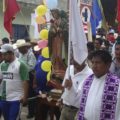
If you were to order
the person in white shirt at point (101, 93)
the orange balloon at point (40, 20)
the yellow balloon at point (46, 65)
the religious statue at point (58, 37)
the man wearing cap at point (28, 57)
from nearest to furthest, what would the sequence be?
the person in white shirt at point (101, 93), the religious statue at point (58, 37), the yellow balloon at point (46, 65), the orange balloon at point (40, 20), the man wearing cap at point (28, 57)

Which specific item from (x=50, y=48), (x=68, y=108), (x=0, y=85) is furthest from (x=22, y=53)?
(x=68, y=108)

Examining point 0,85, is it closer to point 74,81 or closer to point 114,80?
point 74,81

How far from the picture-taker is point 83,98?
466 centimetres

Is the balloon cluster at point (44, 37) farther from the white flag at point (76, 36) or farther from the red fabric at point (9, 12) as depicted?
the white flag at point (76, 36)

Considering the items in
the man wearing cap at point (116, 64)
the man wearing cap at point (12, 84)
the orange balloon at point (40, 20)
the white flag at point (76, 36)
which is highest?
the orange balloon at point (40, 20)

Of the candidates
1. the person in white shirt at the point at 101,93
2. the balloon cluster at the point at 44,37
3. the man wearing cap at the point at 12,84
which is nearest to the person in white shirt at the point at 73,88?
the person in white shirt at the point at 101,93

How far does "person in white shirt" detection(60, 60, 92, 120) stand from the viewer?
5409mm

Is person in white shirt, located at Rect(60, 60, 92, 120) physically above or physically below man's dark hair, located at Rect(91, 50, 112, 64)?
below

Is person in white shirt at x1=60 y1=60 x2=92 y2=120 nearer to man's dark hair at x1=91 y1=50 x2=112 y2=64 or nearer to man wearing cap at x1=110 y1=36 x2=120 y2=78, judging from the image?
man wearing cap at x1=110 y1=36 x2=120 y2=78

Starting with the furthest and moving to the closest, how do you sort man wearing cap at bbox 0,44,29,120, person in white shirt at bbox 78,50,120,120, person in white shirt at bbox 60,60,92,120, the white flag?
man wearing cap at bbox 0,44,29,120 → person in white shirt at bbox 60,60,92,120 → the white flag → person in white shirt at bbox 78,50,120,120

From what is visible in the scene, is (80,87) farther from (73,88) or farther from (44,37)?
(44,37)

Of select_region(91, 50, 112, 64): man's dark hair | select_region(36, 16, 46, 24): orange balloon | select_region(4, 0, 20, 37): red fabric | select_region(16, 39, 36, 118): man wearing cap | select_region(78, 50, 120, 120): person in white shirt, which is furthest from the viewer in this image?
select_region(16, 39, 36, 118): man wearing cap

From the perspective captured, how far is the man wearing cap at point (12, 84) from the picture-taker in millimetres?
6583

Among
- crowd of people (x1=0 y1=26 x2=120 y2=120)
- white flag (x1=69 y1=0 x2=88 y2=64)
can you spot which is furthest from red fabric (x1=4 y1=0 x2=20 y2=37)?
white flag (x1=69 y1=0 x2=88 y2=64)
